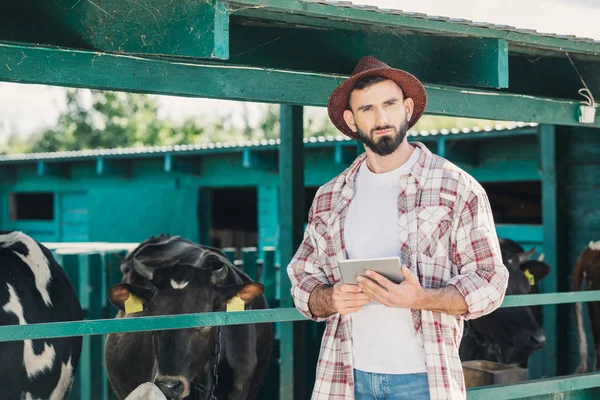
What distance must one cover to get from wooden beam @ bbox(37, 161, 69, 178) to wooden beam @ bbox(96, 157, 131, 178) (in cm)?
138

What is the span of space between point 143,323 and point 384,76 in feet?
4.94

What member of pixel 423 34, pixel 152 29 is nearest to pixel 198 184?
pixel 423 34

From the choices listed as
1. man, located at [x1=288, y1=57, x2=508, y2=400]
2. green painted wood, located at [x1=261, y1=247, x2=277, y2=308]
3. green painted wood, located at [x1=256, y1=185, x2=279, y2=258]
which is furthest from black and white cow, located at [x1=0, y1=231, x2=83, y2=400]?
green painted wood, located at [x1=256, y1=185, x2=279, y2=258]

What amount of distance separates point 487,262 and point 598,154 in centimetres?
576

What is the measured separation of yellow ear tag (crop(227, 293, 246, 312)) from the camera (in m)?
5.34

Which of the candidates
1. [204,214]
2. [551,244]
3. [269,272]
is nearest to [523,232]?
[551,244]

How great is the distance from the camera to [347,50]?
498 centimetres

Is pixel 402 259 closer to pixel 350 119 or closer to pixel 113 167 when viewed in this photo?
pixel 350 119

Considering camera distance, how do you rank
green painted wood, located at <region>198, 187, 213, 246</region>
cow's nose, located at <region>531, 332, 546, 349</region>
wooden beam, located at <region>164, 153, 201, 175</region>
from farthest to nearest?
green painted wood, located at <region>198, 187, 213, 246</region>, wooden beam, located at <region>164, 153, 201, 175</region>, cow's nose, located at <region>531, 332, 546, 349</region>

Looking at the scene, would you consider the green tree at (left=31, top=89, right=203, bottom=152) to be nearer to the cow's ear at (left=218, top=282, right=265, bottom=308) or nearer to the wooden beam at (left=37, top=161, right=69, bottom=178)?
the wooden beam at (left=37, top=161, right=69, bottom=178)

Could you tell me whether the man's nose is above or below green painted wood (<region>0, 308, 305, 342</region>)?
above

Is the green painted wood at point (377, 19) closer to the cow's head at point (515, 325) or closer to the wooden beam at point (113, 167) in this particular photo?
the cow's head at point (515, 325)

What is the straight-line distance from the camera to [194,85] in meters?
4.23

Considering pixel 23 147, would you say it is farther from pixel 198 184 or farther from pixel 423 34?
pixel 423 34
